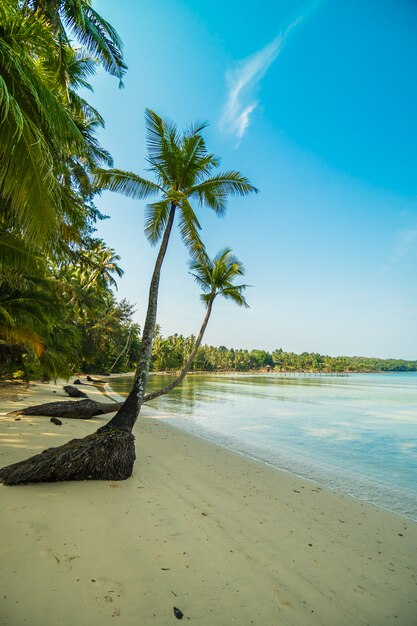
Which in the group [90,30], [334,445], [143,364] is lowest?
[334,445]

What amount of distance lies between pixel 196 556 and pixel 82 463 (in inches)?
95.0

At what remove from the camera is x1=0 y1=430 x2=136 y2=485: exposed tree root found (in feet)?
13.7

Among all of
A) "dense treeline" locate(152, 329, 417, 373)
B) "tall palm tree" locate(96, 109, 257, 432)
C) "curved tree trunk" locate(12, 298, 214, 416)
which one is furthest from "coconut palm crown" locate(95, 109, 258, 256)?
"dense treeline" locate(152, 329, 417, 373)

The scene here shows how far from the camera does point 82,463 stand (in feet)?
14.9

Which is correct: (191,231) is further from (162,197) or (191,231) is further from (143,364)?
(143,364)

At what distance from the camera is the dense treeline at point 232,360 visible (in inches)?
3282

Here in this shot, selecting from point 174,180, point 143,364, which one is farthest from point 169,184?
point 143,364

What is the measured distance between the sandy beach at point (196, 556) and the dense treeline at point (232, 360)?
76.4 metres

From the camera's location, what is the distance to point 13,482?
404cm

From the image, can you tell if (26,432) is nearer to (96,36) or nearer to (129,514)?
A: (129,514)

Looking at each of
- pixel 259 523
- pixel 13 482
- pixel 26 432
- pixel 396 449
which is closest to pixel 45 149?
pixel 13 482

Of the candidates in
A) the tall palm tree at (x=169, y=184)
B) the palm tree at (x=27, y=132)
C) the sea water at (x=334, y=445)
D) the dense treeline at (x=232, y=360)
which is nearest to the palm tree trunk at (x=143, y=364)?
the tall palm tree at (x=169, y=184)

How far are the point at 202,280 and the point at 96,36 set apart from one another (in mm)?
8407

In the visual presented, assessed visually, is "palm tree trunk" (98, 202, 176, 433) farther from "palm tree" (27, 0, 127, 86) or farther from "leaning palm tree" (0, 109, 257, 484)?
"palm tree" (27, 0, 127, 86)
